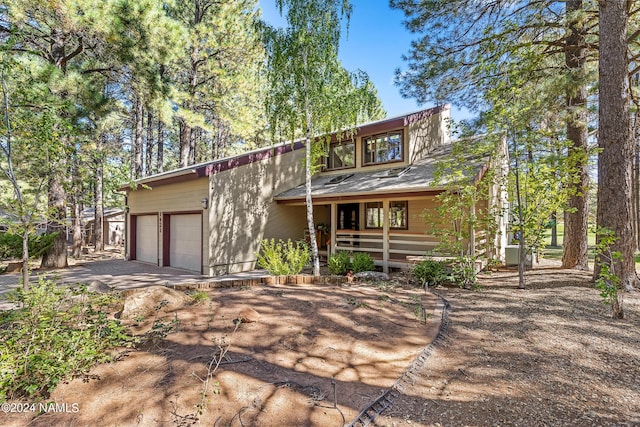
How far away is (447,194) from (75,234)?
56.7 ft

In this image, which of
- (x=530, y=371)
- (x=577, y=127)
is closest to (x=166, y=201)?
(x=530, y=371)

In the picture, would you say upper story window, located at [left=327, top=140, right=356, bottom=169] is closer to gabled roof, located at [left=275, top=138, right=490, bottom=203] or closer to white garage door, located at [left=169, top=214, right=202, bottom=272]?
gabled roof, located at [left=275, top=138, right=490, bottom=203]

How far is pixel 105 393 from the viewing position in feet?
8.44

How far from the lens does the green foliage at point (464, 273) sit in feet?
23.1

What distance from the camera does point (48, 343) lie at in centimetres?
276

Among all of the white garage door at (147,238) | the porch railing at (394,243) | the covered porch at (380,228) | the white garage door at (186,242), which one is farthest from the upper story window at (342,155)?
the white garage door at (147,238)

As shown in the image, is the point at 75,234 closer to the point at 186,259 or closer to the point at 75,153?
the point at 186,259

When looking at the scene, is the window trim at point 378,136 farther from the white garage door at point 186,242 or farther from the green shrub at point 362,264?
the white garage door at point 186,242

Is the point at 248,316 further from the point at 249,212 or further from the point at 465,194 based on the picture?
the point at 249,212

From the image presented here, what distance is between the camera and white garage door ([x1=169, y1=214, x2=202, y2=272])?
33.8 ft

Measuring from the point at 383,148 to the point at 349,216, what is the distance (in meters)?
2.98

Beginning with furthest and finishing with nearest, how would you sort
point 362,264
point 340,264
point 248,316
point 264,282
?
1. point 340,264
2. point 362,264
3. point 264,282
4. point 248,316

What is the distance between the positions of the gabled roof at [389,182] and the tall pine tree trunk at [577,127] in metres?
2.48

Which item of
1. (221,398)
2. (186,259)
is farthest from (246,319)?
(186,259)
